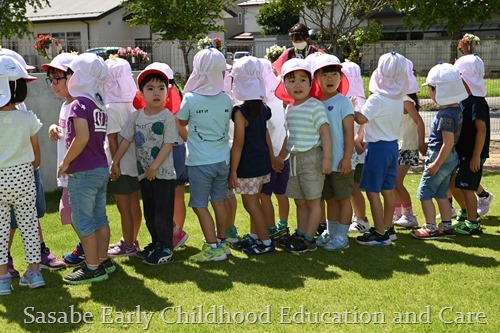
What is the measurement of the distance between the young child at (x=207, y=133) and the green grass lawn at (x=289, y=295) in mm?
333

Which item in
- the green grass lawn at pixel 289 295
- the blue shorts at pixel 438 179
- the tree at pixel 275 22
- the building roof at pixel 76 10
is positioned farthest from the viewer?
the tree at pixel 275 22

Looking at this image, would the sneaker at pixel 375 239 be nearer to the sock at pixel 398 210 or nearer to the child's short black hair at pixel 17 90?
the sock at pixel 398 210

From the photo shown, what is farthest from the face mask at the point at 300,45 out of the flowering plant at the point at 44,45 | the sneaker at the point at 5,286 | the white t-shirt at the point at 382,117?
the flowering plant at the point at 44,45

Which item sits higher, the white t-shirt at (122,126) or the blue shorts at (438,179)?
the white t-shirt at (122,126)

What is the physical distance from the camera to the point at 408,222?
22.4 ft

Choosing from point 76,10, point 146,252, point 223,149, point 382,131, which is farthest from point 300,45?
point 76,10

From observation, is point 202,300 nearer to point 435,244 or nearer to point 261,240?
point 261,240

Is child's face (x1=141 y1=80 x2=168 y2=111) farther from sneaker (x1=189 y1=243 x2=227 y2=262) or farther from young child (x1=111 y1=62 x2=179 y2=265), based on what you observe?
sneaker (x1=189 y1=243 x2=227 y2=262)

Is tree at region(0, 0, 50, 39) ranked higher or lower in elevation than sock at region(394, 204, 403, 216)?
higher

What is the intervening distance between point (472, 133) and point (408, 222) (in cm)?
120

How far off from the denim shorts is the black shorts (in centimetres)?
351

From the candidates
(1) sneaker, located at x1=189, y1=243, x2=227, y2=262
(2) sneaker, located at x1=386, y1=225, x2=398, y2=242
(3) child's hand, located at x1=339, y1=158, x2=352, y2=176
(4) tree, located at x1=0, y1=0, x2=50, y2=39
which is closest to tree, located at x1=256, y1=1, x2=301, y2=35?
(4) tree, located at x1=0, y1=0, x2=50, y2=39

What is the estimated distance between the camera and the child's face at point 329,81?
5602 mm

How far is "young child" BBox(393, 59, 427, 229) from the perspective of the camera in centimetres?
635
